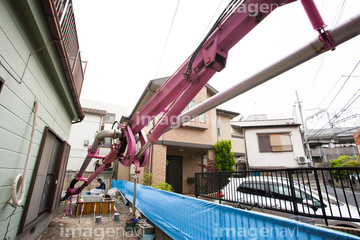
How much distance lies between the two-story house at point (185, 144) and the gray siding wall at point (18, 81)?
7.36 meters

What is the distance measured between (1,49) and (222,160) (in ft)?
A: 36.3

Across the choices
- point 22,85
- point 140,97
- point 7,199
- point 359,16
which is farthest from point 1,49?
point 140,97

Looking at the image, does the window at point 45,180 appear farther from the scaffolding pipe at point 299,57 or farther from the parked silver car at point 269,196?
the parked silver car at point 269,196

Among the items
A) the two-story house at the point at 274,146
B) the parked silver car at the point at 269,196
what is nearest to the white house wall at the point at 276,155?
the two-story house at the point at 274,146

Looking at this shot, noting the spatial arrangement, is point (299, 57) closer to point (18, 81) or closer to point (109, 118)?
point (18, 81)

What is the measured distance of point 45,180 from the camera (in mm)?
4133

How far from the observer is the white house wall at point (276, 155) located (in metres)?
15.0

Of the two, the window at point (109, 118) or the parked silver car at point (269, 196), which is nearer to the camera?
the parked silver car at point (269, 196)

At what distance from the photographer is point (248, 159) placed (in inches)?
615

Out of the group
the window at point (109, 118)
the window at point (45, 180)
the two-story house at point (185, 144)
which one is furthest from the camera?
the window at point (109, 118)

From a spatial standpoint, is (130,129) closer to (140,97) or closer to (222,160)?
(140,97)

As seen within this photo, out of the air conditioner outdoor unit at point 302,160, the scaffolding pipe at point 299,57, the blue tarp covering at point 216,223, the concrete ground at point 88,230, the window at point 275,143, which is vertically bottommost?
the concrete ground at point 88,230

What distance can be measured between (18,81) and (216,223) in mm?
3691

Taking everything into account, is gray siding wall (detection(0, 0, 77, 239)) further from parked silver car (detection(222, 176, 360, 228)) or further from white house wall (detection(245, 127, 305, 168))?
white house wall (detection(245, 127, 305, 168))
